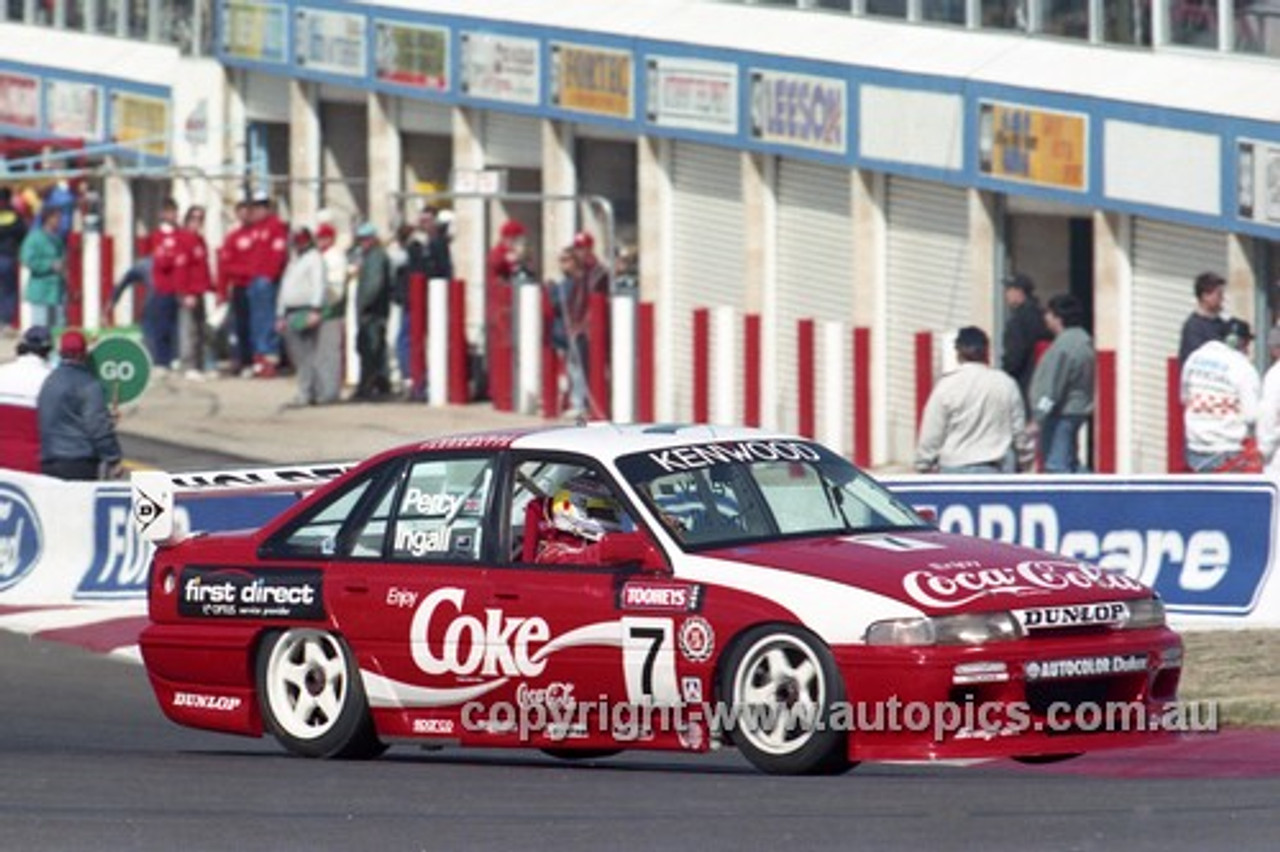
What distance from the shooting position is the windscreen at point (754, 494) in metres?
12.5

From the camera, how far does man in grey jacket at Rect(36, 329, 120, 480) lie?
20.9m

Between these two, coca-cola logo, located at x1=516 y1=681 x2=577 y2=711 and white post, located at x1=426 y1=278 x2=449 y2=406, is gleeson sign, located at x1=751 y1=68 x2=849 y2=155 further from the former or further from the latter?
coca-cola logo, located at x1=516 y1=681 x2=577 y2=711

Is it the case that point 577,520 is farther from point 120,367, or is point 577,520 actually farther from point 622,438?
point 120,367

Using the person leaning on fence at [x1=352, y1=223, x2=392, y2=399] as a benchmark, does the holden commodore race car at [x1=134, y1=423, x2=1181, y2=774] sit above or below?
below

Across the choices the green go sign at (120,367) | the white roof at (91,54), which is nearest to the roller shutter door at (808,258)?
the green go sign at (120,367)

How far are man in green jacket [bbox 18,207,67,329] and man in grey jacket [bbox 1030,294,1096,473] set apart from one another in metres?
17.1

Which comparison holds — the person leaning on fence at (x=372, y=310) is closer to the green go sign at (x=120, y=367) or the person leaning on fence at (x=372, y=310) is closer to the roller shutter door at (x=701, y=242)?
the roller shutter door at (x=701, y=242)

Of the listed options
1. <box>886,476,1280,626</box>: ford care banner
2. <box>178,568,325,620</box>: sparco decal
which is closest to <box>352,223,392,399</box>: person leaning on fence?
<box>886,476,1280,626</box>: ford care banner

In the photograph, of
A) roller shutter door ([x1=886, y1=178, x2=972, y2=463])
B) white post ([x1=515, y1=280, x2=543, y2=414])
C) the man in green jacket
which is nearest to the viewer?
roller shutter door ([x1=886, y1=178, x2=972, y2=463])

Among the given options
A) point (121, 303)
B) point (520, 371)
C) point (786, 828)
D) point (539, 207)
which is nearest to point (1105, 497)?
point (786, 828)

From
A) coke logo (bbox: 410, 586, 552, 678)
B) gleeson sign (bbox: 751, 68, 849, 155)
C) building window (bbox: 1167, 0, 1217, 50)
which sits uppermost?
building window (bbox: 1167, 0, 1217, 50)

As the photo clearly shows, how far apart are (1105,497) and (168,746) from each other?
565cm

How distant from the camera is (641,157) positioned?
3147 centimetres

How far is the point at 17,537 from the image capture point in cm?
2069
